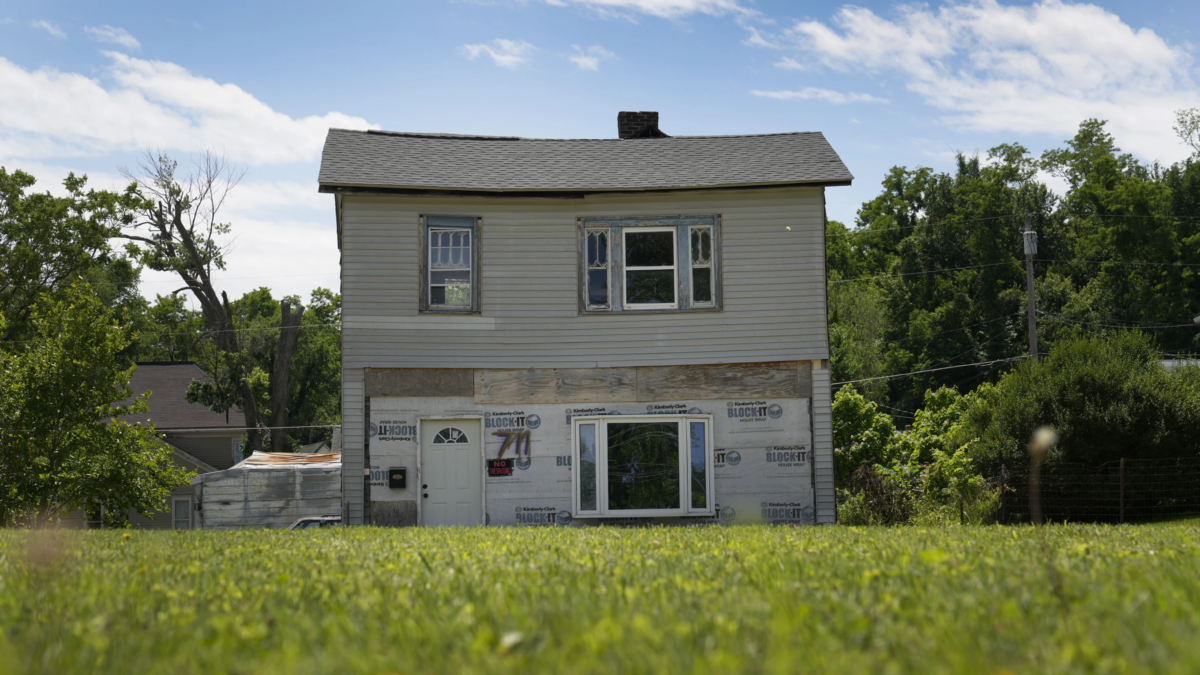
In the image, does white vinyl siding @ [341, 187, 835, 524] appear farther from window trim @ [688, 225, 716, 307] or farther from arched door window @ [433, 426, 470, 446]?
arched door window @ [433, 426, 470, 446]

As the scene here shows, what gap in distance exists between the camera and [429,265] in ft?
55.9

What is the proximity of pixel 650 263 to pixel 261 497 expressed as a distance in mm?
12675

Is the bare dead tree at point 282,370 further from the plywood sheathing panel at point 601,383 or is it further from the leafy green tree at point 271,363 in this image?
the plywood sheathing panel at point 601,383

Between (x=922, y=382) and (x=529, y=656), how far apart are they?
5305cm

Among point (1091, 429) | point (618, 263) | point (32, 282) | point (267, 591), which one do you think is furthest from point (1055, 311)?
point (267, 591)

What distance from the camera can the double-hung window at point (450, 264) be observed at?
55.9ft

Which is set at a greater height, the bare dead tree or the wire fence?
the bare dead tree

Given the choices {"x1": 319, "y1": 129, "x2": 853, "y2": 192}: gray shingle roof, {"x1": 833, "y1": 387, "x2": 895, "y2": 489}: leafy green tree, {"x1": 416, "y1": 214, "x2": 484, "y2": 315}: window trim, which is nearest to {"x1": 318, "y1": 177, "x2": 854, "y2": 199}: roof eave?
{"x1": 319, "y1": 129, "x2": 853, "y2": 192}: gray shingle roof

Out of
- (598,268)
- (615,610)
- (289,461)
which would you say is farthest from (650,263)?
(289,461)

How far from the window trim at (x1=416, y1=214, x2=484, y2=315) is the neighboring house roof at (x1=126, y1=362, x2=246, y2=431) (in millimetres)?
21540

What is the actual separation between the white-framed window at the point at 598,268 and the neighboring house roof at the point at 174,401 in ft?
75.8

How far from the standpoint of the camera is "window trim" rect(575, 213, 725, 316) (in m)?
17.1

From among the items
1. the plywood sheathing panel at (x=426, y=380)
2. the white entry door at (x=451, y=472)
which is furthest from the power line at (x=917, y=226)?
the white entry door at (x=451, y=472)

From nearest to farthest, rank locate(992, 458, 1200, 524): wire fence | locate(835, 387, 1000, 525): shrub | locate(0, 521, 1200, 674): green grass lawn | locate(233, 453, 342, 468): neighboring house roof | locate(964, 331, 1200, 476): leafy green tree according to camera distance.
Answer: locate(0, 521, 1200, 674): green grass lawn < locate(835, 387, 1000, 525): shrub < locate(992, 458, 1200, 524): wire fence < locate(964, 331, 1200, 476): leafy green tree < locate(233, 453, 342, 468): neighboring house roof
